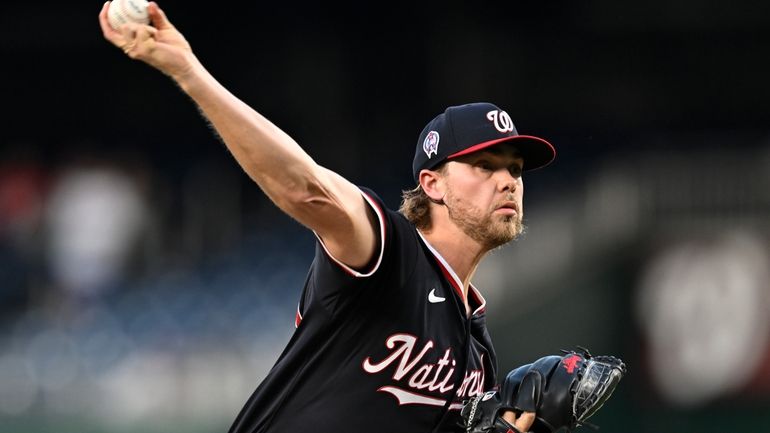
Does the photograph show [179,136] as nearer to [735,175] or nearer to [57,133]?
[57,133]

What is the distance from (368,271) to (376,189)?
5.34 m

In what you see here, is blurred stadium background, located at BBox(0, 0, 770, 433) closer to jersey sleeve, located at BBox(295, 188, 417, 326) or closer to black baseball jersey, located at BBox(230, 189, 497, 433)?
black baseball jersey, located at BBox(230, 189, 497, 433)

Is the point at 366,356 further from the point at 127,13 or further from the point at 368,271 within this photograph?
the point at 127,13

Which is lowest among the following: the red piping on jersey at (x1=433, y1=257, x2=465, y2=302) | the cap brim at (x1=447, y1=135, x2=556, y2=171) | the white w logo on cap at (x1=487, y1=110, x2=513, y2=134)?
the red piping on jersey at (x1=433, y1=257, x2=465, y2=302)

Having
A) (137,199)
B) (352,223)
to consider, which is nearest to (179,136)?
(137,199)

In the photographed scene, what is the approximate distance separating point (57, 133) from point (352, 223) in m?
6.41

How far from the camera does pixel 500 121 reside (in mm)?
3180

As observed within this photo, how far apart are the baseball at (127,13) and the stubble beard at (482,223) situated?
1.15 metres

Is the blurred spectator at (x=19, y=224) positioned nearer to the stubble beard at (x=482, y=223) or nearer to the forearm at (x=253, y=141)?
the stubble beard at (x=482, y=223)

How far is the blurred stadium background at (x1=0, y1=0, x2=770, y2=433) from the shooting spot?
7.32 m

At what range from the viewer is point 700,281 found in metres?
7.26

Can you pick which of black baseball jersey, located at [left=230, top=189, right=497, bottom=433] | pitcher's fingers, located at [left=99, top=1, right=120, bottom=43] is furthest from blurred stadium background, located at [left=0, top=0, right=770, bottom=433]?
pitcher's fingers, located at [left=99, top=1, right=120, bottom=43]

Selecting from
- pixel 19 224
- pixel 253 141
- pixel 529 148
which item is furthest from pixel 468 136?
pixel 19 224

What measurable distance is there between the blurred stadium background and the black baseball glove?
450 cm
